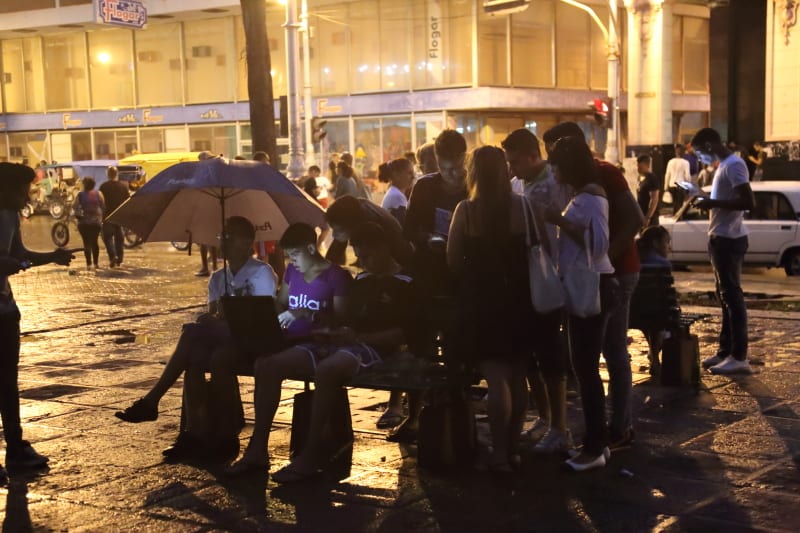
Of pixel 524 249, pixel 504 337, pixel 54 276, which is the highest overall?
pixel 524 249

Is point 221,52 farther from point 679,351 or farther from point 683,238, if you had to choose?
point 679,351

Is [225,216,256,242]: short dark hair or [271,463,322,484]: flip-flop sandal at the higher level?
[225,216,256,242]: short dark hair

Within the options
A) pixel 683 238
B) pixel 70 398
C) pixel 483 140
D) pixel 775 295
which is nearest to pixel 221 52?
pixel 483 140

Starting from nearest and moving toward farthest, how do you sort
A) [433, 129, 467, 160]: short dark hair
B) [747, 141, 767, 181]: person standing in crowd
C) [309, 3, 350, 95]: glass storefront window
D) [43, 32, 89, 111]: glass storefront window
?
[433, 129, 467, 160]: short dark hair < [747, 141, 767, 181]: person standing in crowd < [309, 3, 350, 95]: glass storefront window < [43, 32, 89, 111]: glass storefront window

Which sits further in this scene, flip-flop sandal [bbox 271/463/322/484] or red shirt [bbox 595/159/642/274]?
red shirt [bbox 595/159/642/274]

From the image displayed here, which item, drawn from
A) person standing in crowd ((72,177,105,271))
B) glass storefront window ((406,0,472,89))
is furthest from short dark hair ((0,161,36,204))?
glass storefront window ((406,0,472,89))

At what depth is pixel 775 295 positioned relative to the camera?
15.3m

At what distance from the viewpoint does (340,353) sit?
6.95 m

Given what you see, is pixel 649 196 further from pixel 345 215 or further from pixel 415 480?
pixel 415 480

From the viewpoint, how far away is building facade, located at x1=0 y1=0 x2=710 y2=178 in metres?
43.2

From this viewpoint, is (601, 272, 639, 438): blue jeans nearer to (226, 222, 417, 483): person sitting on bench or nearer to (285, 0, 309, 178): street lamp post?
(226, 222, 417, 483): person sitting on bench

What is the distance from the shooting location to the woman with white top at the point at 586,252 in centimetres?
674

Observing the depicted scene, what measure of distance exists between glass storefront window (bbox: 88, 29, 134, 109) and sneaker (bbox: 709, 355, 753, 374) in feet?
155

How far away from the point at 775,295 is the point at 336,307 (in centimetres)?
964
